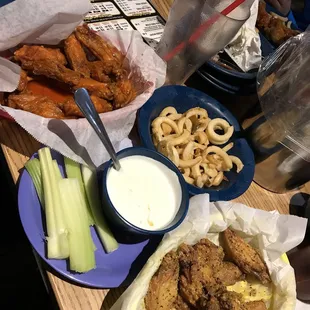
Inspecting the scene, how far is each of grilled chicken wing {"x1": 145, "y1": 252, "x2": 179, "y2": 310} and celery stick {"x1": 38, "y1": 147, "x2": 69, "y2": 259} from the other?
198 mm

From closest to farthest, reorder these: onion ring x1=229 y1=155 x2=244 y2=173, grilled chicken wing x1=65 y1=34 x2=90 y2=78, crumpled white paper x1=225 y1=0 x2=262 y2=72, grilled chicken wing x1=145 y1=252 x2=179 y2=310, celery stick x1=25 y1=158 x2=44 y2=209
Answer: grilled chicken wing x1=145 y1=252 x2=179 y2=310, celery stick x1=25 y1=158 x2=44 y2=209, grilled chicken wing x1=65 y1=34 x2=90 y2=78, onion ring x1=229 y1=155 x2=244 y2=173, crumpled white paper x1=225 y1=0 x2=262 y2=72

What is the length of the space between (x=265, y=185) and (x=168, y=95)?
1.35ft

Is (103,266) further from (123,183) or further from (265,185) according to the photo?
(265,185)

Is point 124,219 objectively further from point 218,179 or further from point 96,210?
point 218,179

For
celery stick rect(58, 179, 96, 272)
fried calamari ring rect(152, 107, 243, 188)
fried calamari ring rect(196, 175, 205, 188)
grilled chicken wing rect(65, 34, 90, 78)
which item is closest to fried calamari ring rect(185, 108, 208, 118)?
fried calamari ring rect(152, 107, 243, 188)

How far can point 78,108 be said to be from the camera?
1131 mm

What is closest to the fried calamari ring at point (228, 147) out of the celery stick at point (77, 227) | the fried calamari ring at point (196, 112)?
the fried calamari ring at point (196, 112)

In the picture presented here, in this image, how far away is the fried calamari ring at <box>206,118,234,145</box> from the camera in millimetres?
1383

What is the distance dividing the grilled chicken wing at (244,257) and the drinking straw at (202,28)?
57 centimetres

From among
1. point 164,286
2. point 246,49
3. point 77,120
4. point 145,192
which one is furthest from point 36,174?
point 246,49

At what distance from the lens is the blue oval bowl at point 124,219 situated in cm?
104

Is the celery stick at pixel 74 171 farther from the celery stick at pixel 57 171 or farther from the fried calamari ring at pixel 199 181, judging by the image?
the fried calamari ring at pixel 199 181

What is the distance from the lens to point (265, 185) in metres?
1.45

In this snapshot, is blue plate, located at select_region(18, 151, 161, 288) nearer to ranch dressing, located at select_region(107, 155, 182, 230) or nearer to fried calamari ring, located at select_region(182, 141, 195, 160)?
ranch dressing, located at select_region(107, 155, 182, 230)
